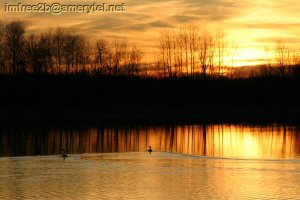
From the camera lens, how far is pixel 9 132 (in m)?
38.6

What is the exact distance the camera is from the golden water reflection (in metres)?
27.1

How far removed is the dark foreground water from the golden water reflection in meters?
0.05

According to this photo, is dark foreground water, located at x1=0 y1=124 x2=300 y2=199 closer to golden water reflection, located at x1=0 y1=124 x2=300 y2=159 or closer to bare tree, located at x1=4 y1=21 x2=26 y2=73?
golden water reflection, located at x1=0 y1=124 x2=300 y2=159

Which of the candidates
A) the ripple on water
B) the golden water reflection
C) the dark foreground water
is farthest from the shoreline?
the ripple on water

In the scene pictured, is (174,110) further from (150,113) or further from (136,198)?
(136,198)

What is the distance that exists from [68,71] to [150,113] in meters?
23.9

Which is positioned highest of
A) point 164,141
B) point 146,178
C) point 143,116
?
point 143,116

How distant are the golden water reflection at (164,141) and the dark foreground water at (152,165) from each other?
1.9 inches

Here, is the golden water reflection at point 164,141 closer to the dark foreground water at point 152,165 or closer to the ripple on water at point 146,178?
the dark foreground water at point 152,165

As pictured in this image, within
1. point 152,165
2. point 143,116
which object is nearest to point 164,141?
point 152,165

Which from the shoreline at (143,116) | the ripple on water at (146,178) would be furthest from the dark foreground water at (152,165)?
the shoreline at (143,116)

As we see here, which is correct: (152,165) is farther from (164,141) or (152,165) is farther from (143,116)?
(143,116)

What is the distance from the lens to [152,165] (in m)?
22.1

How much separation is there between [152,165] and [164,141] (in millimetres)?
10558
